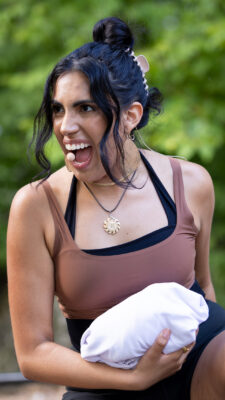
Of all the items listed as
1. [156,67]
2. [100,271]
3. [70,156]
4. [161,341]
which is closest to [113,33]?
[70,156]

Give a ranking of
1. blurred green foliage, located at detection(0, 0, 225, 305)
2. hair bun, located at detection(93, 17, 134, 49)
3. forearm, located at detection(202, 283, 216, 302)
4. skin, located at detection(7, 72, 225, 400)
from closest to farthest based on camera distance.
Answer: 1. skin, located at detection(7, 72, 225, 400)
2. hair bun, located at detection(93, 17, 134, 49)
3. forearm, located at detection(202, 283, 216, 302)
4. blurred green foliage, located at detection(0, 0, 225, 305)

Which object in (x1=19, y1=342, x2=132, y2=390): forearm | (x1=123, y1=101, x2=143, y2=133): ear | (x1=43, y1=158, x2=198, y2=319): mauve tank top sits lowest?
(x1=19, y1=342, x2=132, y2=390): forearm

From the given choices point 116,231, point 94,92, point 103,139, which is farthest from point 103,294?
point 94,92

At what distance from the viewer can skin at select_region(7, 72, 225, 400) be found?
1.63 meters

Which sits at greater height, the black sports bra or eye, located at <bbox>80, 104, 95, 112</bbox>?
eye, located at <bbox>80, 104, 95, 112</bbox>

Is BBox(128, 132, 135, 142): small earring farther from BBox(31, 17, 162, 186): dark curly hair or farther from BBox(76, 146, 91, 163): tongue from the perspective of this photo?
BBox(76, 146, 91, 163): tongue

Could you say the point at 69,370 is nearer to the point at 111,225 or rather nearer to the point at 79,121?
the point at 111,225

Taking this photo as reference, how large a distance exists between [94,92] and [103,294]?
61cm

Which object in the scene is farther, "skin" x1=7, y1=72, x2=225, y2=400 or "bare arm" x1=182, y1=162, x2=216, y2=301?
"bare arm" x1=182, y1=162, x2=216, y2=301

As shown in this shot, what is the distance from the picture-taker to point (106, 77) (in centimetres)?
169

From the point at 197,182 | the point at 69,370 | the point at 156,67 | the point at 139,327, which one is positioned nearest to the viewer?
the point at 139,327

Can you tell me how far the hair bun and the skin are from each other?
224 mm

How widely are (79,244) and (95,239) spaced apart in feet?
0.17

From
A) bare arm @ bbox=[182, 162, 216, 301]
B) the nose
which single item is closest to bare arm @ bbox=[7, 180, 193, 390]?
the nose
